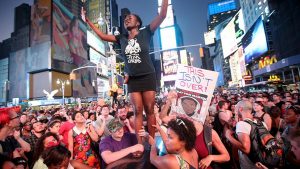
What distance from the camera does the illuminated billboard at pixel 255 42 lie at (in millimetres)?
54969

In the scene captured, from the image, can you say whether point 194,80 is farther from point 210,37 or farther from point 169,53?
point 210,37

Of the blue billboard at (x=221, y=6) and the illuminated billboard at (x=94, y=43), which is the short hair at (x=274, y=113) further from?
the blue billboard at (x=221, y=6)

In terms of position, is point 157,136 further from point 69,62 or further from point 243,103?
point 69,62

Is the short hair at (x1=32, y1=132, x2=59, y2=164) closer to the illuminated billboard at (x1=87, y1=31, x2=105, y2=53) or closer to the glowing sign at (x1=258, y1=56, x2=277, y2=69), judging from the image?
the glowing sign at (x1=258, y1=56, x2=277, y2=69)

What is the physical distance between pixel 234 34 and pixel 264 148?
286ft

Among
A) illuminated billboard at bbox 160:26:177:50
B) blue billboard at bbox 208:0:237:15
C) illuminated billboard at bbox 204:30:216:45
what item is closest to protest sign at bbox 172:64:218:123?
illuminated billboard at bbox 160:26:177:50

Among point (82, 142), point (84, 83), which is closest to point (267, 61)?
point (84, 83)

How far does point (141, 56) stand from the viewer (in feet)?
11.1

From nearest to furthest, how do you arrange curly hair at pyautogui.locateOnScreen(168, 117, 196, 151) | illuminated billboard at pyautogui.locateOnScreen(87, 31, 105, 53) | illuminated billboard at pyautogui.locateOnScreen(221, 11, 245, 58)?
curly hair at pyautogui.locateOnScreen(168, 117, 196, 151) → illuminated billboard at pyautogui.locateOnScreen(221, 11, 245, 58) → illuminated billboard at pyautogui.locateOnScreen(87, 31, 105, 53)

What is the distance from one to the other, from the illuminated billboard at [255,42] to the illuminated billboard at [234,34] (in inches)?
372

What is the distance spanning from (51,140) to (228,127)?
4.19 metres

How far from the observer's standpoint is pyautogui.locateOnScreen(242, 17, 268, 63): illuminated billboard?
2164 inches

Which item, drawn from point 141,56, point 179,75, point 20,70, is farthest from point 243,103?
point 20,70

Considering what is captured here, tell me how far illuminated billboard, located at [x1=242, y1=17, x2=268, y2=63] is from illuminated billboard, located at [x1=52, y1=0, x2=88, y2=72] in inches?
2022
